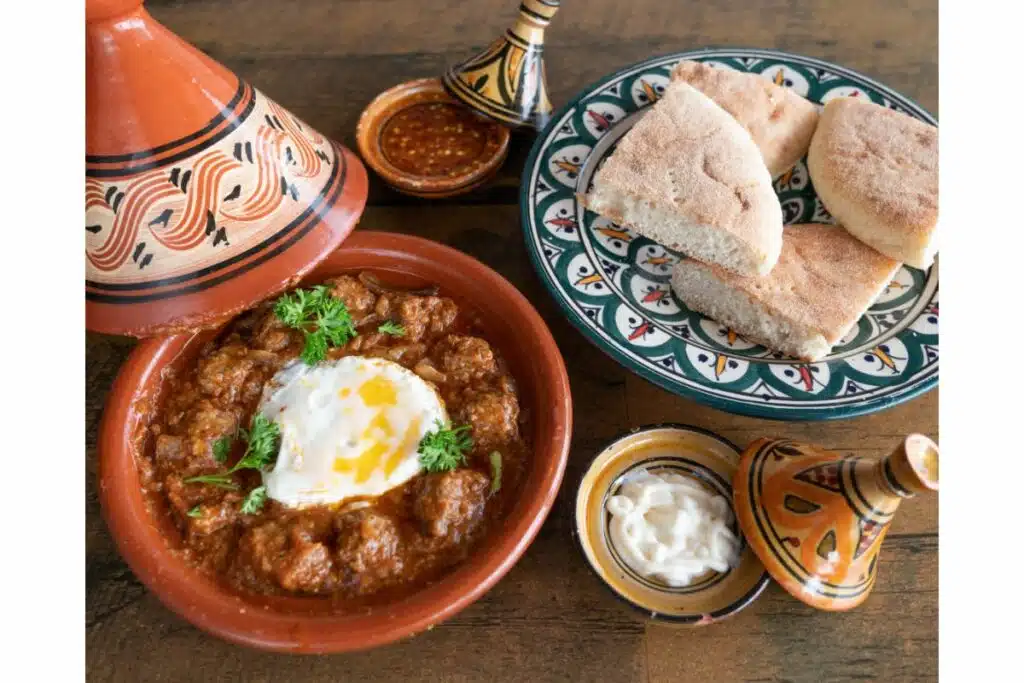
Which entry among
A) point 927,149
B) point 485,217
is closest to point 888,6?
point 927,149

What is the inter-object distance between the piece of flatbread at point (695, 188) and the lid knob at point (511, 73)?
425 mm

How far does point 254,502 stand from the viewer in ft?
5.92

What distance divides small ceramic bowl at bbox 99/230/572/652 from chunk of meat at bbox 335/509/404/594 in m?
0.08

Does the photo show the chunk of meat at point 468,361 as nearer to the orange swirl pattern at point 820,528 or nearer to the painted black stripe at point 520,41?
the orange swirl pattern at point 820,528

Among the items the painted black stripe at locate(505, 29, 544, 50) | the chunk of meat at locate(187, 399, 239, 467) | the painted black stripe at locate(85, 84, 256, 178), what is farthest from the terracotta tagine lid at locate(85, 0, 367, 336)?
the painted black stripe at locate(505, 29, 544, 50)

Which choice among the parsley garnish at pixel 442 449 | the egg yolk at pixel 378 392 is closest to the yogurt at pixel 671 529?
the parsley garnish at pixel 442 449

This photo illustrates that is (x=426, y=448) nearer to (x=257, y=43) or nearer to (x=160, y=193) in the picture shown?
(x=160, y=193)

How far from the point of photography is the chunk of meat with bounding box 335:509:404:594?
1717 millimetres

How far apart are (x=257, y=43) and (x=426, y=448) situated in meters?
2.06

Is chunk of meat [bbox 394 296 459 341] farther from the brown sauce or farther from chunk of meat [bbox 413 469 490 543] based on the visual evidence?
the brown sauce

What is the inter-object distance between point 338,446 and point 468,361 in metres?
0.40

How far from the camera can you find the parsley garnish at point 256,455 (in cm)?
183

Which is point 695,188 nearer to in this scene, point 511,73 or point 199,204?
point 511,73

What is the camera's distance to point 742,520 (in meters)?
1.78
